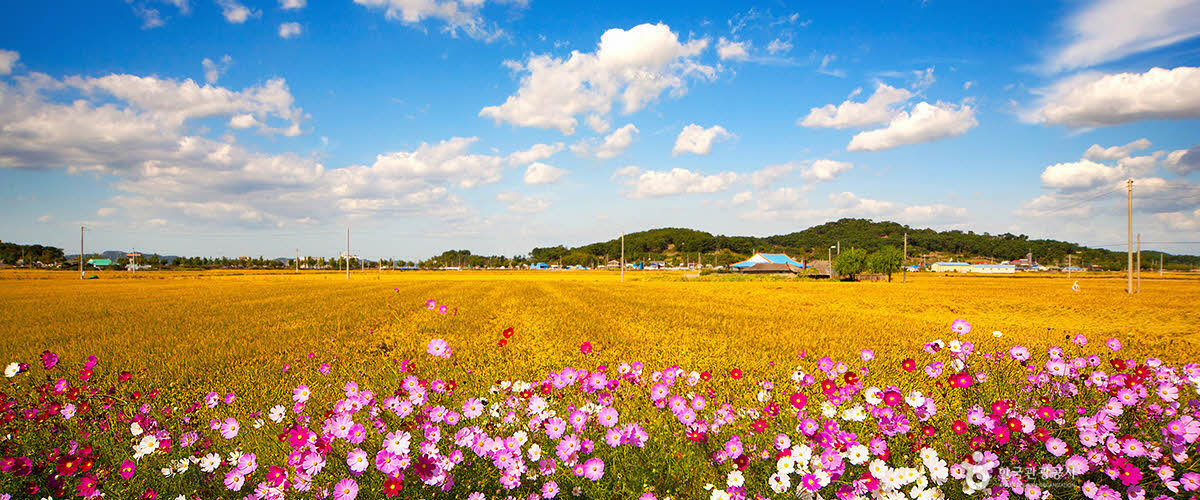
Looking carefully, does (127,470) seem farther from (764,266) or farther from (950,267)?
(950,267)

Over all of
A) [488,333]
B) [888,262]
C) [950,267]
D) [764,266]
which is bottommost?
[950,267]

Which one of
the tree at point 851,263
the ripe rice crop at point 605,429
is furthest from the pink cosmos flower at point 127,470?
the tree at point 851,263

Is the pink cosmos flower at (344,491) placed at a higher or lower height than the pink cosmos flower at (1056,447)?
lower

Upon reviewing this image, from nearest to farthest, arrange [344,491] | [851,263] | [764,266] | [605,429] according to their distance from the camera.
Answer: [344,491], [605,429], [851,263], [764,266]

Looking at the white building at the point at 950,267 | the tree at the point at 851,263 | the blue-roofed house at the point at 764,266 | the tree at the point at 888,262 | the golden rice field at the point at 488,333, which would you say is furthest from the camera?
the white building at the point at 950,267

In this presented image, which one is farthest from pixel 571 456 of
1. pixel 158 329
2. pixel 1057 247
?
pixel 1057 247

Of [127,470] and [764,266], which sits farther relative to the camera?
[764,266]

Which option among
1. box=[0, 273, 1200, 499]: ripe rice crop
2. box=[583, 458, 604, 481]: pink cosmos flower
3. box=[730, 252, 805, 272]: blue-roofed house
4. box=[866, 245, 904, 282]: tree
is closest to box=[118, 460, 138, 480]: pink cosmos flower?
box=[0, 273, 1200, 499]: ripe rice crop

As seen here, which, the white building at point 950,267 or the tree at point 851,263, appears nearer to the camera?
the tree at point 851,263

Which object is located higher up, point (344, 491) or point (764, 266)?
point (344, 491)

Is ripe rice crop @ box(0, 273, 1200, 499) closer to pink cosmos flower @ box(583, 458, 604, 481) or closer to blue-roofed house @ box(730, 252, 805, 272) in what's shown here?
pink cosmos flower @ box(583, 458, 604, 481)

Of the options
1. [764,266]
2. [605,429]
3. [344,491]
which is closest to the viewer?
[344,491]

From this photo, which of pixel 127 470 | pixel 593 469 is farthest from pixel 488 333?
pixel 593 469

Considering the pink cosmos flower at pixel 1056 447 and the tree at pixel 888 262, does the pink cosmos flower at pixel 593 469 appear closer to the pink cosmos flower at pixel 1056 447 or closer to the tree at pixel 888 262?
the pink cosmos flower at pixel 1056 447
